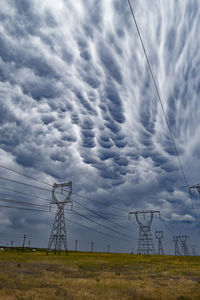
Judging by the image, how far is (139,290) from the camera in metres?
17.1

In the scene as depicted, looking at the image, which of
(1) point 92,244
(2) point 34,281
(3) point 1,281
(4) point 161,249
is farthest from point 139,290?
(1) point 92,244

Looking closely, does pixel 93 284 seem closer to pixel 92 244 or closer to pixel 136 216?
pixel 136 216

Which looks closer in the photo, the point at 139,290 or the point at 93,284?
the point at 139,290

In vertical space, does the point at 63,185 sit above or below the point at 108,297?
above

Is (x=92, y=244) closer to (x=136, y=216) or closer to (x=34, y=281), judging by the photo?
(x=136, y=216)

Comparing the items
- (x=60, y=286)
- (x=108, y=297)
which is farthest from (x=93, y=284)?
(x=108, y=297)

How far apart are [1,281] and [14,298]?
237 inches

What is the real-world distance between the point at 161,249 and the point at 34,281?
114 metres

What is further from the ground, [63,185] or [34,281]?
[63,185]

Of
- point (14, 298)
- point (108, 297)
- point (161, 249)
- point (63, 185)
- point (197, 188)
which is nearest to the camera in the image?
point (14, 298)

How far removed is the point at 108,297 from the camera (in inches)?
581

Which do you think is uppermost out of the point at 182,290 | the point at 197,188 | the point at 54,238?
the point at 197,188

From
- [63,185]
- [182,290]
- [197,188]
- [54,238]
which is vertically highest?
[63,185]

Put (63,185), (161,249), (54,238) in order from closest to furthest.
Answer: (54,238)
(63,185)
(161,249)
